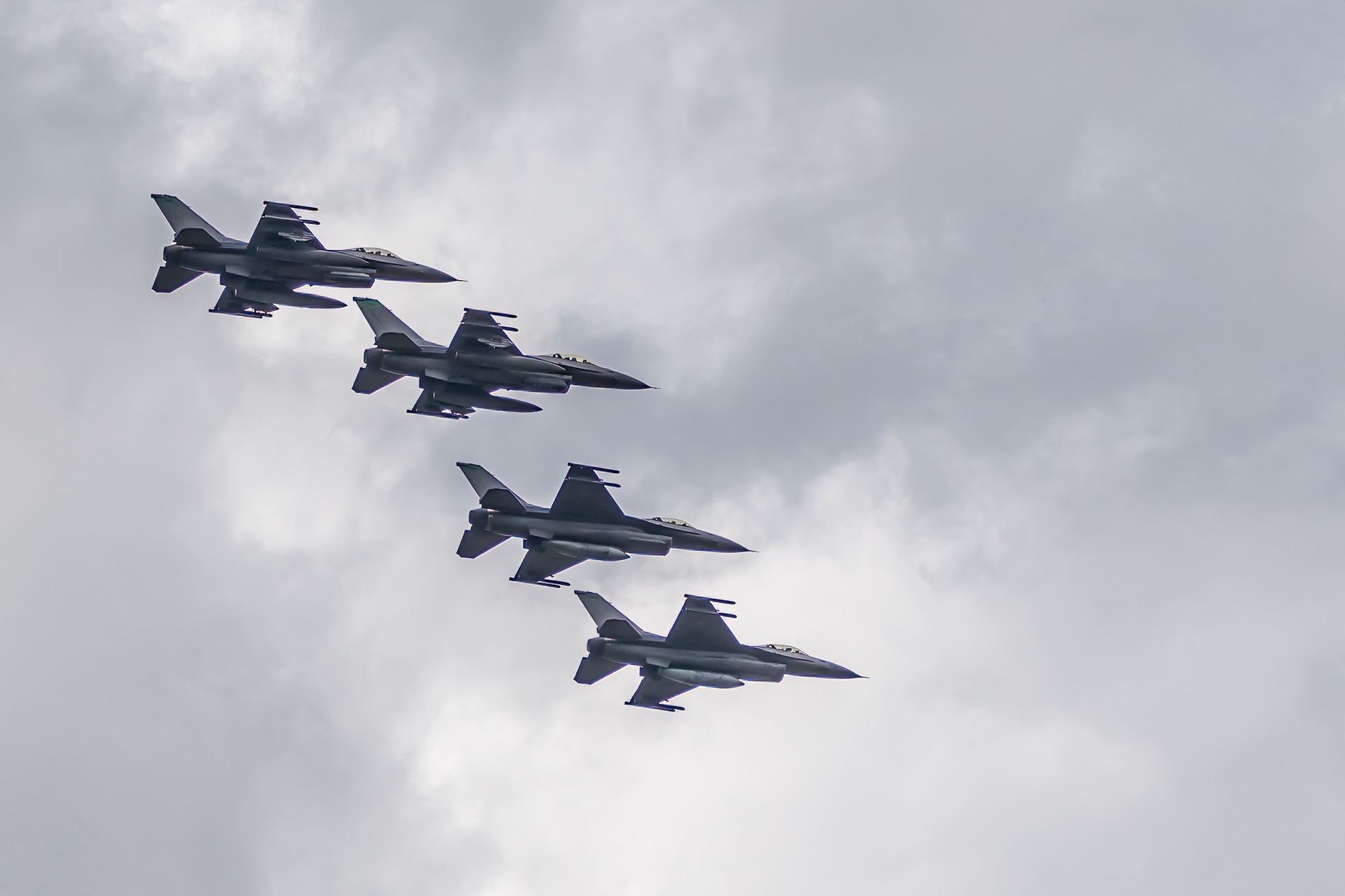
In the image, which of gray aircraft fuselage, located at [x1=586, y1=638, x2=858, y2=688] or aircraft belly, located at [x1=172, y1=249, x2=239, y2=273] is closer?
gray aircraft fuselage, located at [x1=586, y1=638, x2=858, y2=688]

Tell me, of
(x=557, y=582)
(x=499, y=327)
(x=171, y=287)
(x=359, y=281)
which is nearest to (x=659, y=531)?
(x=557, y=582)

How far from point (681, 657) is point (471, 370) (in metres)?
21.8

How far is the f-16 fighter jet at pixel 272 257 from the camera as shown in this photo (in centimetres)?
12475

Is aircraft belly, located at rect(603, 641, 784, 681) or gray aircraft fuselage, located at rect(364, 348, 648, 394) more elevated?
gray aircraft fuselage, located at rect(364, 348, 648, 394)

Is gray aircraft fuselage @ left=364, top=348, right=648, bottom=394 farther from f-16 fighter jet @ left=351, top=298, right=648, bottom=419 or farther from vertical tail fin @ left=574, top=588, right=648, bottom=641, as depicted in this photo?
vertical tail fin @ left=574, top=588, right=648, bottom=641

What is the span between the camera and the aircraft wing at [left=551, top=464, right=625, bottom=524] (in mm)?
123562

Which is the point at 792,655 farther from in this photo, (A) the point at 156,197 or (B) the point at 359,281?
(A) the point at 156,197

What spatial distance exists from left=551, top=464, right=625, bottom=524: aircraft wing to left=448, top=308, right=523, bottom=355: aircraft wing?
28.4 ft

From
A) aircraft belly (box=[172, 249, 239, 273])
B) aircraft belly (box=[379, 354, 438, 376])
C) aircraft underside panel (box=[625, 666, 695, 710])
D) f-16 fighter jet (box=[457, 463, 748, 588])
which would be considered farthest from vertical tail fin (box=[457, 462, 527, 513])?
aircraft belly (box=[172, 249, 239, 273])

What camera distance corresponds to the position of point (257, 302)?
424 ft

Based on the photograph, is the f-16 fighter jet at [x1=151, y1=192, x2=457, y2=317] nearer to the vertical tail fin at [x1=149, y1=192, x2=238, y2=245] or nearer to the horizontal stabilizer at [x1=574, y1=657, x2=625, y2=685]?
the vertical tail fin at [x1=149, y1=192, x2=238, y2=245]

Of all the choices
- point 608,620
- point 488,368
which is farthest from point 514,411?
point 608,620

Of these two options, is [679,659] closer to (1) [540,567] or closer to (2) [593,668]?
(2) [593,668]

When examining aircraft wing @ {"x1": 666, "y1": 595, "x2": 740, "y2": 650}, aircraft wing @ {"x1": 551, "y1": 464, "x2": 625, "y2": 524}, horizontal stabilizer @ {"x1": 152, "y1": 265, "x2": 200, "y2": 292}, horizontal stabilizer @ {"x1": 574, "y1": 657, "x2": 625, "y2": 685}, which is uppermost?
horizontal stabilizer @ {"x1": 152, "y1": 265, "x2": 200, "y2": 292}
